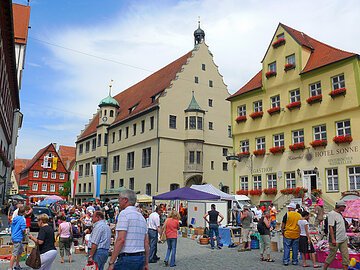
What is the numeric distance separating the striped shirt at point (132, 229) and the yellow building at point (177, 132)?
105ft

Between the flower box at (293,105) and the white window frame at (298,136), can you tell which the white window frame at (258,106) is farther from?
the white window frame at (298,136)

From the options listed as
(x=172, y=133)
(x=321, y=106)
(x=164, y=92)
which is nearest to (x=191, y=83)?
(x=164, y=92)

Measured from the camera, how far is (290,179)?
26.4 metres

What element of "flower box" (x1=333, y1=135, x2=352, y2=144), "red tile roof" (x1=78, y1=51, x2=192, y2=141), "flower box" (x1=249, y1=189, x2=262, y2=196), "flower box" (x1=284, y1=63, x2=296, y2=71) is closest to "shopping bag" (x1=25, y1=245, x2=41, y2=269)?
"flower box" (x1=333, y1=135, x2=352, y2=144)

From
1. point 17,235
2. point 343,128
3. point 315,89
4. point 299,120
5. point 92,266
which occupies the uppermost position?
point 315,89

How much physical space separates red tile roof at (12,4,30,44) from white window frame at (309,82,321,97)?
1252 inches

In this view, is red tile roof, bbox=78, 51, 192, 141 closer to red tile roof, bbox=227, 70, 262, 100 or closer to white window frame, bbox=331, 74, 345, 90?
red tile roof, bbox=227, 70, 262, 100

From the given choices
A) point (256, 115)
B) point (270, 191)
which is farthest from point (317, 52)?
point (270, 191)

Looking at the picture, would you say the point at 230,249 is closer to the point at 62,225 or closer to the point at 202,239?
the point at 202,239

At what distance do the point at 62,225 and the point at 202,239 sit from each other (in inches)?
292

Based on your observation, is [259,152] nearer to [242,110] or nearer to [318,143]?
[242,110]

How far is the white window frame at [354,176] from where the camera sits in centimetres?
2216

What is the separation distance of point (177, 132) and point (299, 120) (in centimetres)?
1674

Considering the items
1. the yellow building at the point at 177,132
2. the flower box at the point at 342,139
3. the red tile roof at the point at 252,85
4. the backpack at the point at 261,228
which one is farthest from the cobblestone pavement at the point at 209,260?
the yellow building at the point at 177,132
